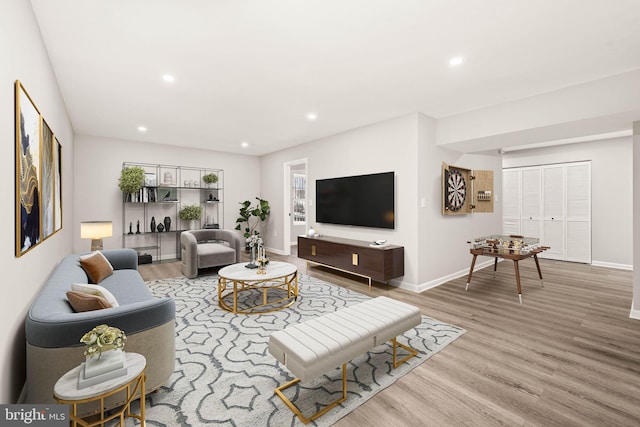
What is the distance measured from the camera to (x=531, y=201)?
632 cm

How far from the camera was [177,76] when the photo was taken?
9.59 feet

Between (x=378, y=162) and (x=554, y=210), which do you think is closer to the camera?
(x=378, y=162)

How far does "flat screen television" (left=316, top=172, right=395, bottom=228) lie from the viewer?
438 centimetres

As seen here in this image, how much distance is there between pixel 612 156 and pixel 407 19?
19.1ft

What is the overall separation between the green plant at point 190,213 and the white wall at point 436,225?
4.65 m

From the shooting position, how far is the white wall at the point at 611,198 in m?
5.19

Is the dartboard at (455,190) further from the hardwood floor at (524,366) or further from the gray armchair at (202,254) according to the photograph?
the gray armchair at (202,254)

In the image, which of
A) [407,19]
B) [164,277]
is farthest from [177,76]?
[164,277]

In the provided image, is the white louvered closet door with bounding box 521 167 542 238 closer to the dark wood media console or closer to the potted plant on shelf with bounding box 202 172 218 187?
the dark wood media console

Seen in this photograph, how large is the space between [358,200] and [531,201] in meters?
4.25

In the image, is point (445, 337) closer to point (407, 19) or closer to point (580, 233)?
point (407, 19)

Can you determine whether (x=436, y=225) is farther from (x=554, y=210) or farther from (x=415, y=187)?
(x=554, y=210)

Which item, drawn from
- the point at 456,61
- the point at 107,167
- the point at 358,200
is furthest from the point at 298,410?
the point at 107,167

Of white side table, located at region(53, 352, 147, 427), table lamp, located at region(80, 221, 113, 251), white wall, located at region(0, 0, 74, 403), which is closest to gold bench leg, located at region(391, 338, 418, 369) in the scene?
white side table, located at region(53, 352, 147, 427)
